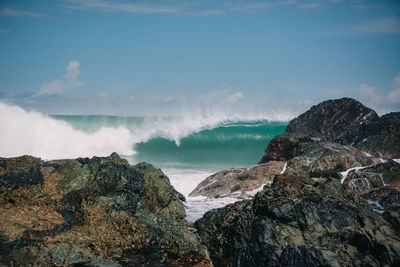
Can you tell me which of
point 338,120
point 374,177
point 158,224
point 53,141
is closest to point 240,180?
point 374,177

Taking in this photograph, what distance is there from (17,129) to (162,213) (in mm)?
23489

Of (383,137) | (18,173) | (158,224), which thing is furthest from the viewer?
(383,137)

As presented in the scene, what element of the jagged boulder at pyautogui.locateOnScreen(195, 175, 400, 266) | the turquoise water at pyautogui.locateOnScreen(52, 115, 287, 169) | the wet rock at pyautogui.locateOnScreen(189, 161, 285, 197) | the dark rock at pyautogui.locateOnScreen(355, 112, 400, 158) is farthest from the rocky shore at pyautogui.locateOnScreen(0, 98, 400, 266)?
the turquoise water at pyautogui.locateOnScreen(52, 115, 287, 169)

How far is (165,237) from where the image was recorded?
5516mm

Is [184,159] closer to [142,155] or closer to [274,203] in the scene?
[142,155]

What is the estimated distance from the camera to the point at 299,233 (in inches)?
202

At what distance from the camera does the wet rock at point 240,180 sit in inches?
496

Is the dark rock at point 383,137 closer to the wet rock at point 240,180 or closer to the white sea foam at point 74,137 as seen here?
the wet rock at point 240,180

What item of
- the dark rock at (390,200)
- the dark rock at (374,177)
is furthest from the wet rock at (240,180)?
the dark rock at (390,200)

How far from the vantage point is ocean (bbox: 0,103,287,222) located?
79.9 ft

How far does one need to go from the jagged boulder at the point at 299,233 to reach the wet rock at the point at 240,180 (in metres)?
6.20

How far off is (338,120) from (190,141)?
56.7ft


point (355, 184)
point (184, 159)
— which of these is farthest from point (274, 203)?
point (184, 159)

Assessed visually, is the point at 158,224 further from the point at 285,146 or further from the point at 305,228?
the point at 285,146
